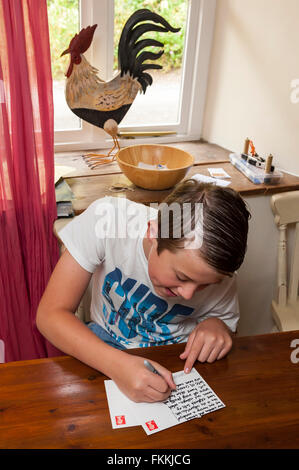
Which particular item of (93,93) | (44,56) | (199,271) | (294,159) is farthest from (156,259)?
(294,159)

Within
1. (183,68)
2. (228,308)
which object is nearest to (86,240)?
(228,308)

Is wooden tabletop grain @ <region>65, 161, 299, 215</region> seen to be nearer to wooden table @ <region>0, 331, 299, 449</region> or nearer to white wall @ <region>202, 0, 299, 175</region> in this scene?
white wall @ <region>202, 0, 299, 175</region>

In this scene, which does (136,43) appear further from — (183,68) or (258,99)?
(258,99)

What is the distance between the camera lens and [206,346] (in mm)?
1016

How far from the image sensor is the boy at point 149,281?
2.92 feet

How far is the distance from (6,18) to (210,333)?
1078mm

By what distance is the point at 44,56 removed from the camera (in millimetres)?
1342

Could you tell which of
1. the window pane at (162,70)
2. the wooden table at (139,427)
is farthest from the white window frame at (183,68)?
the wooden table at (139,427)

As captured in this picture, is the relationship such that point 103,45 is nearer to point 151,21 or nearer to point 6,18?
point 151,21

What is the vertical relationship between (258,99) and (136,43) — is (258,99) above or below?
below

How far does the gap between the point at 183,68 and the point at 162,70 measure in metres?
0.13

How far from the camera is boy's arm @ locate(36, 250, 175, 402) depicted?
88 centimetres

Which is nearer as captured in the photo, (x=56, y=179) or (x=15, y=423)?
(x=15, y=423)

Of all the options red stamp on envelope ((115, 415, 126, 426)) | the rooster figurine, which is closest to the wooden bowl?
the rooster figurine
